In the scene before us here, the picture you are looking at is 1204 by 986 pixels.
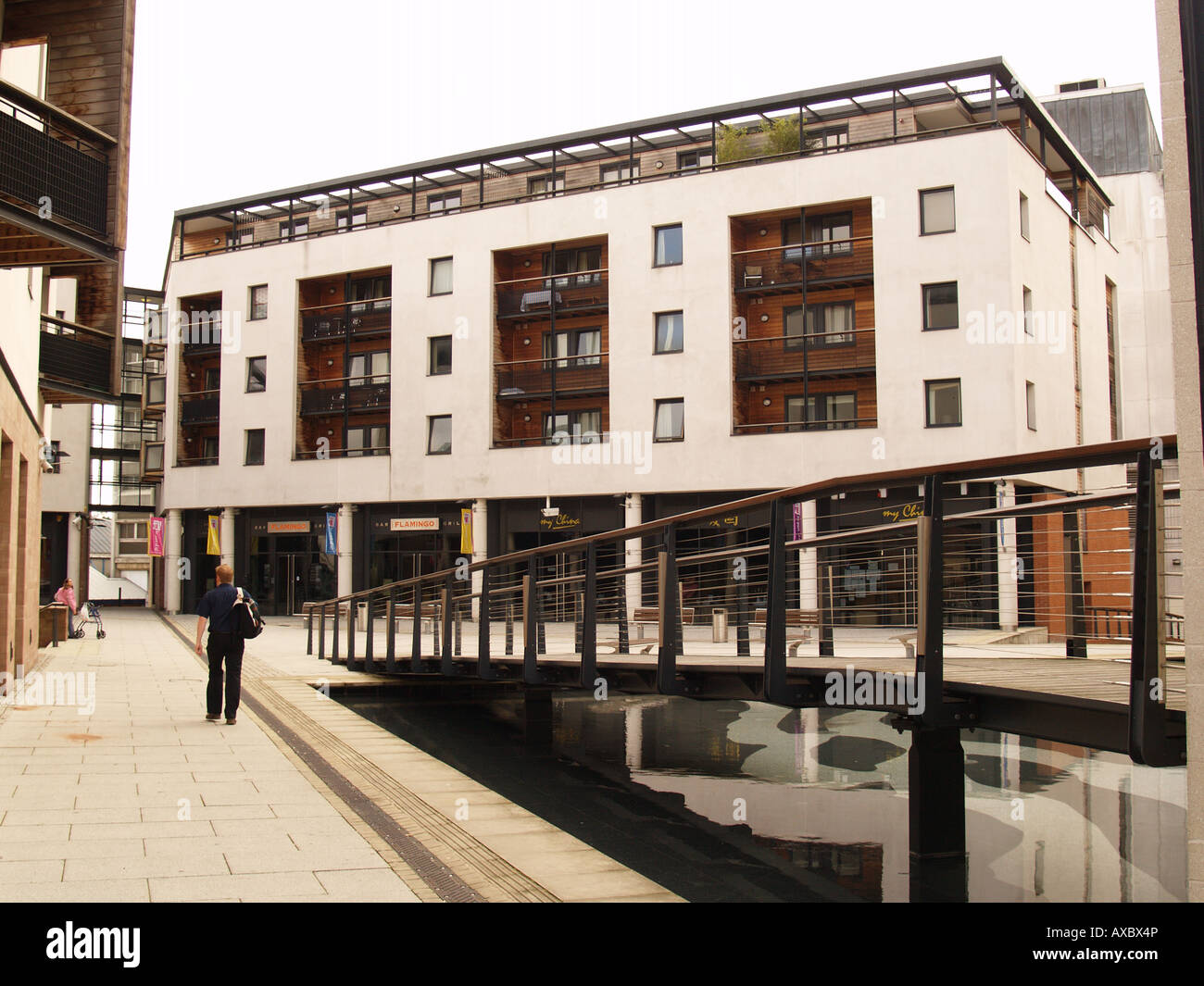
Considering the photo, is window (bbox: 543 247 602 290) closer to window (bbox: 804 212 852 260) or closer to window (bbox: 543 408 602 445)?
window (bbox: 543 408 602 445)

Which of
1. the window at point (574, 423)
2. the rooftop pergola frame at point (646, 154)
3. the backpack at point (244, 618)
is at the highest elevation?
the rooftop pergola frame at point (646, 154)

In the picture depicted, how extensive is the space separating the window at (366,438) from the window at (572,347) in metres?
7.00

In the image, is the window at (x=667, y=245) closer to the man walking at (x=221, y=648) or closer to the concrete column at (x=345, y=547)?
the concrete column at (x=345, y=547)

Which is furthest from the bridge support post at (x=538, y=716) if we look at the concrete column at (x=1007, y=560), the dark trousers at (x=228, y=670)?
the concrete column at (x=1007, y=560)

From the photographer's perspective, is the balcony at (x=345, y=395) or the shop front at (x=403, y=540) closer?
the shop front at (x=403, y=540)

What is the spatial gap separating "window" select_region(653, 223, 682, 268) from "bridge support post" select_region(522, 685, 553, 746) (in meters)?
23.1

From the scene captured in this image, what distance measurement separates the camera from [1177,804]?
342 inches

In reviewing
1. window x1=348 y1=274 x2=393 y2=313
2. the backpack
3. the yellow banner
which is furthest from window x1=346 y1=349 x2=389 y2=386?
the backpack

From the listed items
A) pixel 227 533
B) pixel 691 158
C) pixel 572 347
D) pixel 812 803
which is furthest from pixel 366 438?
pixel 812 803

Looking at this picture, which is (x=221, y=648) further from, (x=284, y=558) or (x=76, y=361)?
(x=284, y=558)

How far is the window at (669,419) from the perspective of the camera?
33438mm

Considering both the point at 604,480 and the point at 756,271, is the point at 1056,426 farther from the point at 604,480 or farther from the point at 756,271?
the point at 604,480
